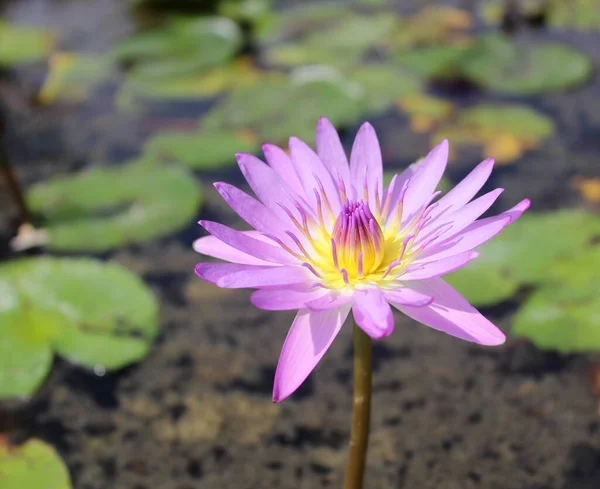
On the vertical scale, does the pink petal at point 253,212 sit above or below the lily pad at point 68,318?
above

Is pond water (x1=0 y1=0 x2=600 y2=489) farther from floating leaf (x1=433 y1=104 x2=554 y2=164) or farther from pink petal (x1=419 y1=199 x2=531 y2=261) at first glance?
pink petal (x1=419 y1=199 x2=531 y2=261)

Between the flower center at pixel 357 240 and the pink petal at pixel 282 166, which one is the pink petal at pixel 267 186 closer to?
the pink petal at pixel 282 166

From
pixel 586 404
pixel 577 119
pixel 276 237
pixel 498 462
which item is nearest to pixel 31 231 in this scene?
pixel 276 237

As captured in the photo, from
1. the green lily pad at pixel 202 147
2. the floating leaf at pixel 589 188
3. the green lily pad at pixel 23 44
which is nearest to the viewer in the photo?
the floating leaf at pixel 589 188

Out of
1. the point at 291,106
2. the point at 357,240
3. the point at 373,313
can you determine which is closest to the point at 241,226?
the point at 291,106

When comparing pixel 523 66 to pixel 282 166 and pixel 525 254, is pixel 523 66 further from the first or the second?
pixel 282 166

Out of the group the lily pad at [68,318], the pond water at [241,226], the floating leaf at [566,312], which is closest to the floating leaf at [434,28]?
the pond water at [241,226]

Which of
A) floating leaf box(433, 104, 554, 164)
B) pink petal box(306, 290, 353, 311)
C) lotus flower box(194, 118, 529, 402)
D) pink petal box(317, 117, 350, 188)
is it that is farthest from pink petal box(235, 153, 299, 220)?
floating leaf box(433, 104, 554, 164)

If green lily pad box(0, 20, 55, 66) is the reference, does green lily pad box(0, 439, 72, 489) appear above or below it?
below
